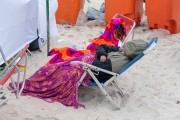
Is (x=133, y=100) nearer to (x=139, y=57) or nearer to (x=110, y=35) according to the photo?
(x=139, y=57)

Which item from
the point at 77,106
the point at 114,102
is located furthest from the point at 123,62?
the point at 77,106

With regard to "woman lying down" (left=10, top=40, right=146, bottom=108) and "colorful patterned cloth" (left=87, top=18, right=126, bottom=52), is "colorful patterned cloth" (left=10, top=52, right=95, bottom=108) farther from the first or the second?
"colorful patterned cloth" (left=87, top=18, right=126, bottom=52)

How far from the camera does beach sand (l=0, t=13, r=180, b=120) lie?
3820 millimetres

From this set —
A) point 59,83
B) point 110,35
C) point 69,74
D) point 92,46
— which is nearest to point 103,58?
point 69,74

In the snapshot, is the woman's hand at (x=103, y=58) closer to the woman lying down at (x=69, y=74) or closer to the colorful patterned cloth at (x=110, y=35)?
the woman lying down at (x=69, y=74)

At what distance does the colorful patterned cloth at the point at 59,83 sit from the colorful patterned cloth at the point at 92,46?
0.93ft

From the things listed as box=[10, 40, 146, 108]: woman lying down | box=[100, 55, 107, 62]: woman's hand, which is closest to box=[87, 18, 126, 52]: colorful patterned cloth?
box=[10, 40, 146, 108]: woman lying down

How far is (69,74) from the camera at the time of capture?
164 inches

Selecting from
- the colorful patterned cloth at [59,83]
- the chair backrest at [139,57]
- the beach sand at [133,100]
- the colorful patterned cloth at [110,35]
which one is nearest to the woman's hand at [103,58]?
the colorful patterned cloth at [59,83]

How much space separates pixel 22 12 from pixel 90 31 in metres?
2.02

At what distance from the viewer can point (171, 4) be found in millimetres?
6551

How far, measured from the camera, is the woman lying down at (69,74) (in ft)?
13.4

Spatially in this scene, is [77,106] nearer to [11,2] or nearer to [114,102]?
[114,102]

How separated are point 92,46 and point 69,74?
112 cm
